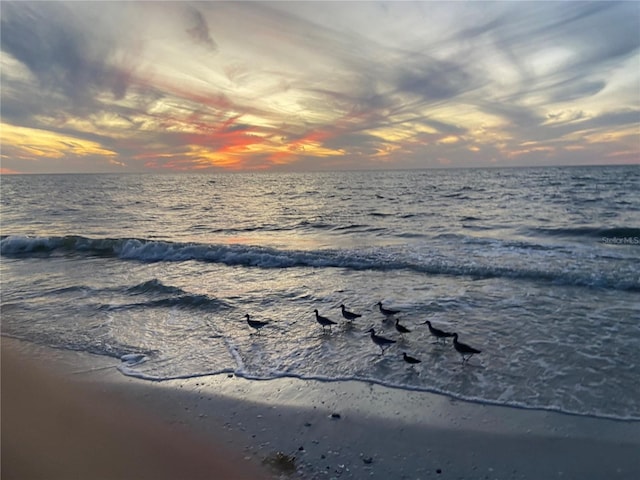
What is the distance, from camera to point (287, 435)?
507 cm

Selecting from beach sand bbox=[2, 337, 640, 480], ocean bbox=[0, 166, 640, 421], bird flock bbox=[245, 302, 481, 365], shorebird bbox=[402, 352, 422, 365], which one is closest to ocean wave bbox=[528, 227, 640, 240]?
ocean bbox=[0, 166, 640, 421]

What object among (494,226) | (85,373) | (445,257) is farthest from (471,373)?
(494,226)

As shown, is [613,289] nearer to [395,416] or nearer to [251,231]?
[395,416]

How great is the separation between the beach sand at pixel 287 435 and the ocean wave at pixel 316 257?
811 centimetres

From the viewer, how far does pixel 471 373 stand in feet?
22.1

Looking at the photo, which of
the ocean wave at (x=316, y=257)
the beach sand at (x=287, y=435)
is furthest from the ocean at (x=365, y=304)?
the beach sand at (x=287, y=435)

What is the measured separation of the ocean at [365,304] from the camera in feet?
22.5

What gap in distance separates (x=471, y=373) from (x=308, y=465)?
344cm

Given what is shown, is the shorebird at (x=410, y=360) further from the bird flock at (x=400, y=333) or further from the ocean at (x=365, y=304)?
the ocean at (x=365, y=304)

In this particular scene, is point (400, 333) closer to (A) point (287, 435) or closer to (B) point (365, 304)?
(B) point (365, 304)

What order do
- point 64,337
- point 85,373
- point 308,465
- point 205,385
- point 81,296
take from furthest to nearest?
point 81,296, point 64,337, point 85,373, point 205,385, point 308,465

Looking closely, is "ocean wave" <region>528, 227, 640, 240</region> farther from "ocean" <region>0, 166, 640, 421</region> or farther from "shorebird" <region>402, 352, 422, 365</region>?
"shorebird" <region>402, 352, 422, 365</region>

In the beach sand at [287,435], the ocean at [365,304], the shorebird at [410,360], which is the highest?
the shorebird at [410,360]

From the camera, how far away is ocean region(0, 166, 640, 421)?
6848 millimetres
